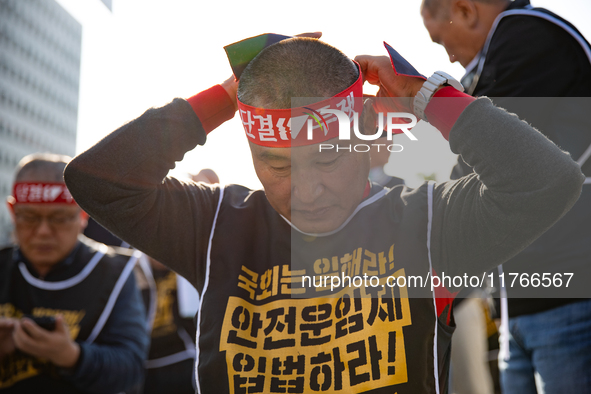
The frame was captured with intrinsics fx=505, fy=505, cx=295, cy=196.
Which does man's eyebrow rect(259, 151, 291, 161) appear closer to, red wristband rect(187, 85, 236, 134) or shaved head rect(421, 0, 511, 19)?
red wristband rect(187, 85, 236, 134)

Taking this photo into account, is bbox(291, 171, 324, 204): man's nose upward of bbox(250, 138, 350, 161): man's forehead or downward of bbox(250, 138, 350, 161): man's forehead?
downward

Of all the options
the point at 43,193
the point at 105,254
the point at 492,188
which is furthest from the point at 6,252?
the point at 492,188

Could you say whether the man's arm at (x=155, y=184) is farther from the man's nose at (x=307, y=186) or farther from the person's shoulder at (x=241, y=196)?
the man's nose at (x=307, y=186)

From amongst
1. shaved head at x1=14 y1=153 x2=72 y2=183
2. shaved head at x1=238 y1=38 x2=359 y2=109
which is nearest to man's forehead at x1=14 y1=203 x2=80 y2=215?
shaved head at x1=14 y1=153 x2=72 y2=183

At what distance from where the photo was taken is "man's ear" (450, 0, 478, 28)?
7.70 ft

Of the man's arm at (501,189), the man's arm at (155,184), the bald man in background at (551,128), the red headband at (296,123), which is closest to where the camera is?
the man's arm at (501,189)

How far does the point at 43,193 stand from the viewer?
11.2 ft

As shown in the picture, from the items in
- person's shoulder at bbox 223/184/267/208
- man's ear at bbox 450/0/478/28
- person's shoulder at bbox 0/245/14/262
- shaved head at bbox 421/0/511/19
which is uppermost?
shaved head at bbox 421/0/511/19

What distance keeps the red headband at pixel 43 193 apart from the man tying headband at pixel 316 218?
172 cm

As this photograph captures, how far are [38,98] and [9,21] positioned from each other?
11615 millimetres

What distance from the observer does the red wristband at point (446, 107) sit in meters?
1.68

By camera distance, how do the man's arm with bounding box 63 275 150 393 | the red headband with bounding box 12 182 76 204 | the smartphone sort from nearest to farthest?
the smartphone
the man's arm with bounding box 63 275 150 393
the red headband with bounding box 12 182 76 204

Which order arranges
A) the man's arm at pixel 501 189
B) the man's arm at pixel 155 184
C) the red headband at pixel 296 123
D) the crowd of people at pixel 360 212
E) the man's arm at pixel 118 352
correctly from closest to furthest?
Result: the man's arm at pixel 501 189, the crowd of people at pixel 360 212, the red headband at pixel 296 123, the man's arm at pixel 155 184, the man's arm at pixel 118 352

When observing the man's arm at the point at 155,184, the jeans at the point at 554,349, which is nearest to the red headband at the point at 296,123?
the man's arm at the point at 155,184
